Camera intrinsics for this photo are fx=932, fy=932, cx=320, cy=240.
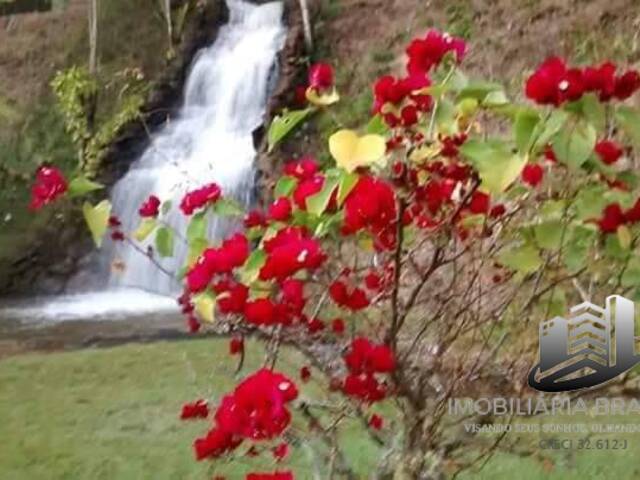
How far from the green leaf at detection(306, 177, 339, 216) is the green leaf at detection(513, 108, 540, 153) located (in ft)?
0.85

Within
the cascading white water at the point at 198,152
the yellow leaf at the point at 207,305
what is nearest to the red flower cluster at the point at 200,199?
the yellow leaf at the point at 207,305

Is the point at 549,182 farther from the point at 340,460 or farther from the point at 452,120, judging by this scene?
the point at 340,460

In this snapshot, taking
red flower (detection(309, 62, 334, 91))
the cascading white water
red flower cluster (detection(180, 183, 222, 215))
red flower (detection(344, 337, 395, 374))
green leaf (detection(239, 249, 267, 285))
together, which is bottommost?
red flower (detection(344, 337, 395, 374))

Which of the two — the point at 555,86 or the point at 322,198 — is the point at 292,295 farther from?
the point at 555,86

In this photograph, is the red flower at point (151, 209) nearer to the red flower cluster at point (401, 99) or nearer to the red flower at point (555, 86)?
the red flower cluster at point (401, 99)

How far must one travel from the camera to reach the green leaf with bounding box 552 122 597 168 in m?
1.04

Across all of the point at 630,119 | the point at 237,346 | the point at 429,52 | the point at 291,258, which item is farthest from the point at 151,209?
the point at 630,119

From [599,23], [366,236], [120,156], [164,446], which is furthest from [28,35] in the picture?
[366,236]

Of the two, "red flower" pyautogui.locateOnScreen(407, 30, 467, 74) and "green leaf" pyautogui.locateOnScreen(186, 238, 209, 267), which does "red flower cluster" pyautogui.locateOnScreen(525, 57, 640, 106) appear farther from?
"green leaf" pyautogui.locateOnScreen(186, 238, 209, 267)

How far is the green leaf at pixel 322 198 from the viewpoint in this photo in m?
1.21

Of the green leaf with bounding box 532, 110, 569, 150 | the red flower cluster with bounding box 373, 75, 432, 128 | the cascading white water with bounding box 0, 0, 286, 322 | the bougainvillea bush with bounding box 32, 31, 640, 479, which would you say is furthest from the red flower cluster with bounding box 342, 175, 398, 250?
the cascading white water with bounding box 0, 0, 286, 322

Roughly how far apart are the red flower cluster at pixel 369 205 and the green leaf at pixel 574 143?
0.22 metres

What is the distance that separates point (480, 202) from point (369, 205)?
0.27 meters

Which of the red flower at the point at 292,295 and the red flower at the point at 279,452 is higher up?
the red flower at the point at 292,295
